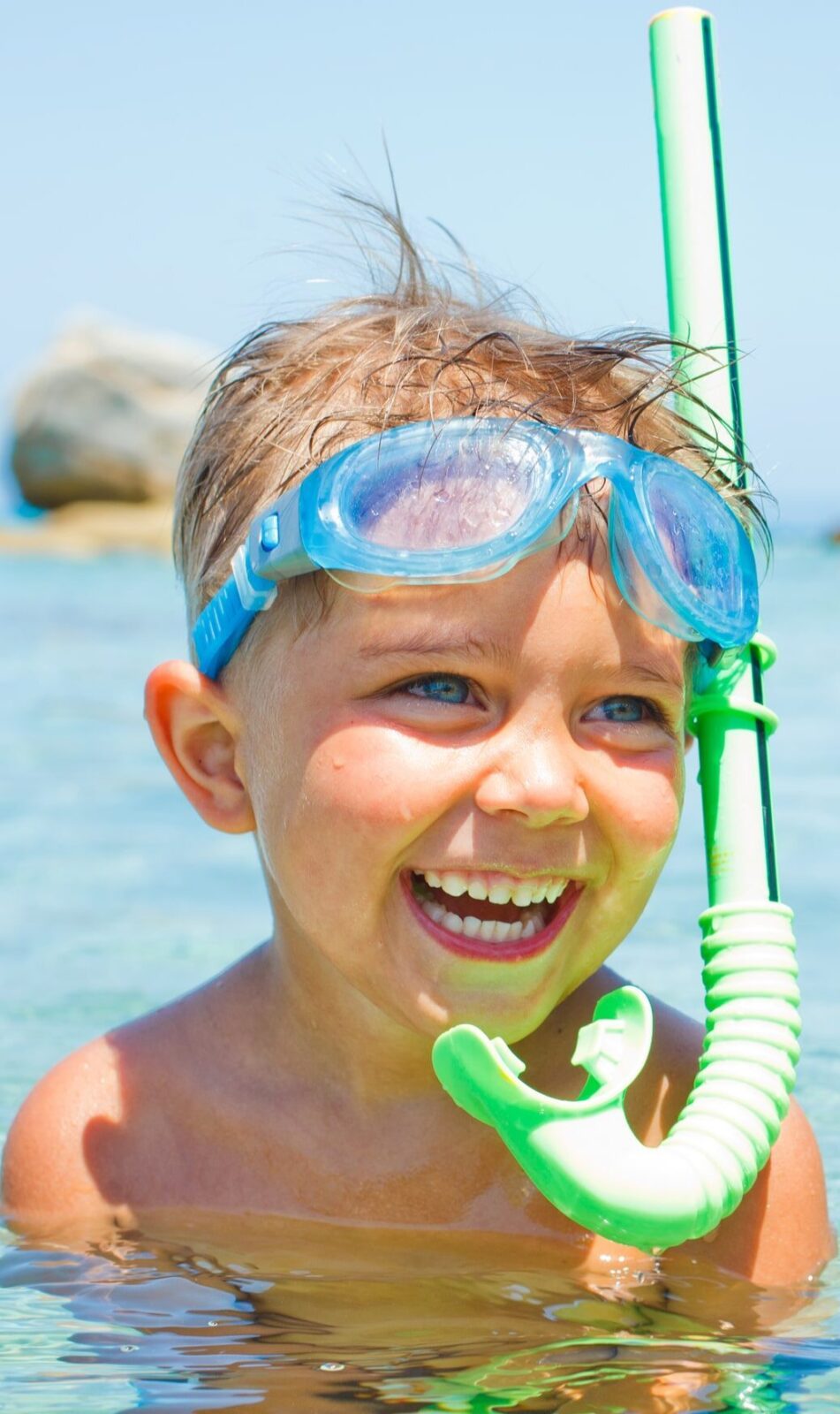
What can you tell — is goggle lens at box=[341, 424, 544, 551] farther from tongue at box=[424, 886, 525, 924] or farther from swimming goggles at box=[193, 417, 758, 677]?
tongue at box=[424, 886, 525, 924]

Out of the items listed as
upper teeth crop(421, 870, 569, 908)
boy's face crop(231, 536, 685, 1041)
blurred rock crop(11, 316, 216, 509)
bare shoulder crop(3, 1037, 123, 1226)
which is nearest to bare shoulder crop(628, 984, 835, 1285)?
boy's face crop(231, 536, 685, 1041)

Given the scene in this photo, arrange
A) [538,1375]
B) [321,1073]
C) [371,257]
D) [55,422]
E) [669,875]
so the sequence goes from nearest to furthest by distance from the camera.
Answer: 1. [538,1375]
2. [321,1073]
3. [371,257]
4. [669,875]
5. [55,422]

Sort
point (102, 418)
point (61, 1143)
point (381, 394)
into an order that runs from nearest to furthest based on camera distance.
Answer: point (381, 394), point (61, 1143), point (102, 418)

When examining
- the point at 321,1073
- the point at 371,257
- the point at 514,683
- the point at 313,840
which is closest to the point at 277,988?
the point at 321,1073

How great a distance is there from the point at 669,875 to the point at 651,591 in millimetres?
4292

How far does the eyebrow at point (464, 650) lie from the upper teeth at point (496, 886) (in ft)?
0.99

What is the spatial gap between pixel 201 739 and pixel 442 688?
62cm

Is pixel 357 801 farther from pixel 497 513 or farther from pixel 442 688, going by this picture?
pixel 497 513

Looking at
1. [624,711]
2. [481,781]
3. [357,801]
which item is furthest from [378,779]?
[624,711]

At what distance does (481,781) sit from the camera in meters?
2.55

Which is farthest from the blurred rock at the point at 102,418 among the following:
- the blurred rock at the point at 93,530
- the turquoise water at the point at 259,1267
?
the turquoise water at the point at 259,1267

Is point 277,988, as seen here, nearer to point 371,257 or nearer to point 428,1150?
point 428,1150

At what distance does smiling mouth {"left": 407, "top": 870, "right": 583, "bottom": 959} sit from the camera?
2.61m

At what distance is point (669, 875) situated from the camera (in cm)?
684
